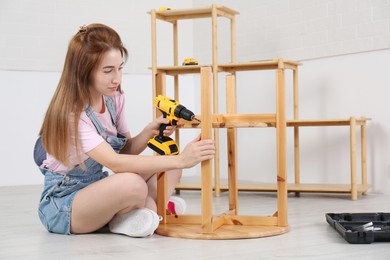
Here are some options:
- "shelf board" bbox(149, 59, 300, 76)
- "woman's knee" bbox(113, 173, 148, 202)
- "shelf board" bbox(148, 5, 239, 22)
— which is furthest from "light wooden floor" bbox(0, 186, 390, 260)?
"shelf board" bbox(148, 5, 239, 22)

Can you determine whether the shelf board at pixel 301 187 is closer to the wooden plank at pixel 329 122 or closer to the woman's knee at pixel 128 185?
the wooden plank at pixel 329 122

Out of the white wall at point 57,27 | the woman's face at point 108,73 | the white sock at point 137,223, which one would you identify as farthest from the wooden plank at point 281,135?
the white wall at point 57,27

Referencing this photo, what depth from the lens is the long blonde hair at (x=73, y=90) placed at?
85.0 inches

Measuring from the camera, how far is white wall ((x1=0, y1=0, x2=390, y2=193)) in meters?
3.69

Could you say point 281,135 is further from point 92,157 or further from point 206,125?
point 92,157

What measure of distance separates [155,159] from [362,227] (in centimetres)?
74

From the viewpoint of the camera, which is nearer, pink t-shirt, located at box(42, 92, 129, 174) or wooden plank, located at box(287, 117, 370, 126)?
pink t-shirt, located at box(42, 92, 129, 174)

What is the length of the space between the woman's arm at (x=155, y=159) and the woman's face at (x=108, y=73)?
21 cm

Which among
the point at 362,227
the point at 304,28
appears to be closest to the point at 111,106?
the point at 362,227

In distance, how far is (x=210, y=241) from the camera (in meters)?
2.11

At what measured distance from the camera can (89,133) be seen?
7.08 ft

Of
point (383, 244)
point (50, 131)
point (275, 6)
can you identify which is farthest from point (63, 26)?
point (383, 244)

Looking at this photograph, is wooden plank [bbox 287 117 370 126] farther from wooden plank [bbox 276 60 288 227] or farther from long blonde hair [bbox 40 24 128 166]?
long blonde hair [bbox 40 24 128 166]

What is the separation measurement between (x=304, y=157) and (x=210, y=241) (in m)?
2.10
